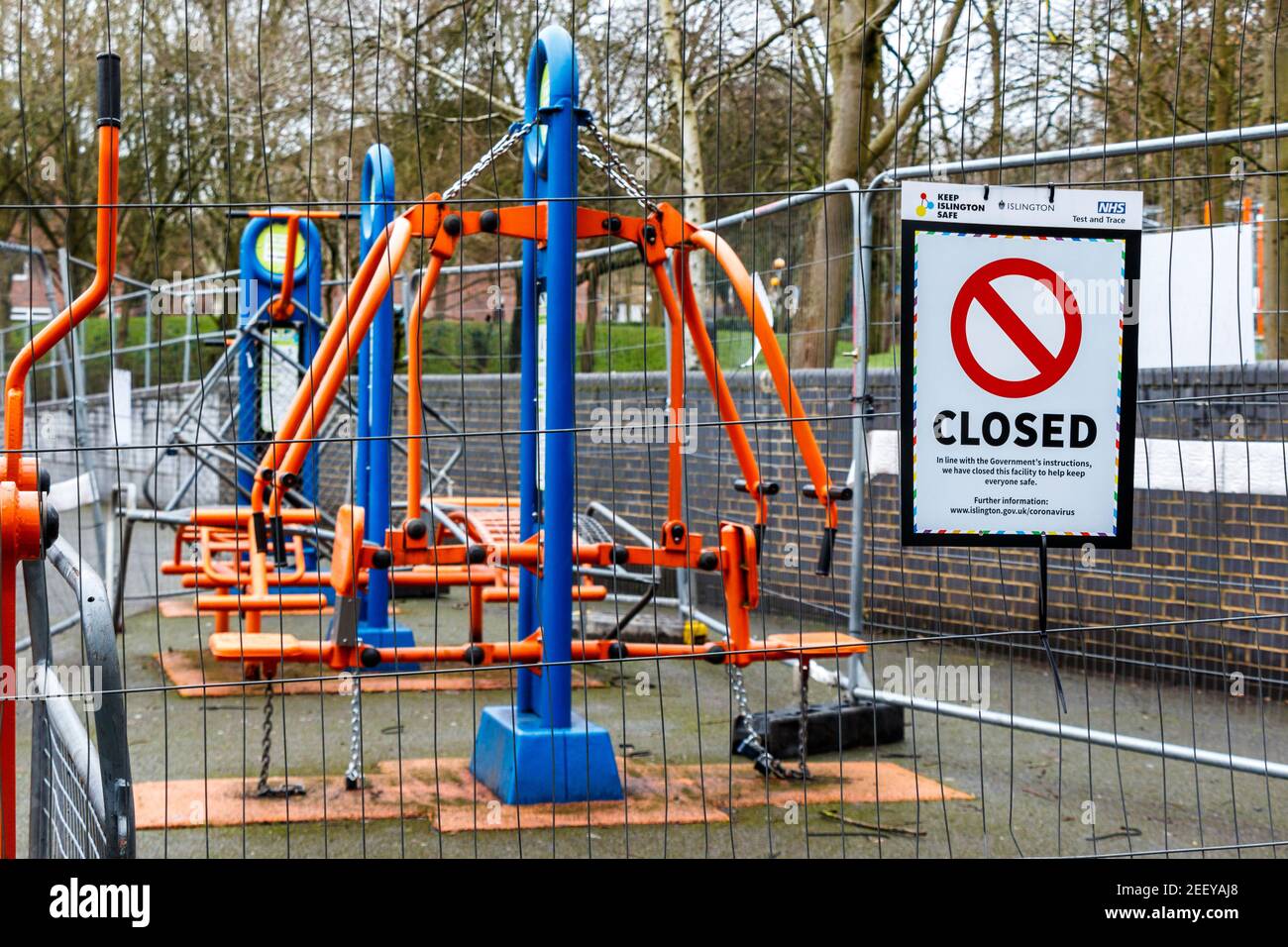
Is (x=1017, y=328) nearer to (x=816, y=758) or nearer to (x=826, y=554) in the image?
(x=826, y=554)

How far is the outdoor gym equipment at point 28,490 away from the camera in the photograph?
2.79 meters

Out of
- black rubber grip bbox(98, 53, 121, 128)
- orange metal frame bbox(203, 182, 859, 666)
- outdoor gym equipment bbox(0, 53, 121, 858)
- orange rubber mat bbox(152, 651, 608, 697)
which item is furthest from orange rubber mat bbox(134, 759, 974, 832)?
black rubber grip bbox(98, 53, 121, 128)

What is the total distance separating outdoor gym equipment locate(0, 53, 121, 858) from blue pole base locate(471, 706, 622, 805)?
2265 millimetres

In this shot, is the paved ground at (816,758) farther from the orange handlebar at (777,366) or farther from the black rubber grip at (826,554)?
the orange handlebar at (777,366)

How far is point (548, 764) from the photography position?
210 inches

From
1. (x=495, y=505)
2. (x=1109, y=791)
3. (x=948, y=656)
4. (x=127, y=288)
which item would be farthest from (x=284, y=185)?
(x=1109, y=791)

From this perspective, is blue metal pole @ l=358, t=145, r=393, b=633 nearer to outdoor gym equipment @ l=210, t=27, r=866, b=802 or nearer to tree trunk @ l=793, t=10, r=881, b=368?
outdoor gym equipment @ l=210, t=27, r=866, b=802

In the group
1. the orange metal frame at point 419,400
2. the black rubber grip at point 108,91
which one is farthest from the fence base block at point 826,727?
the black rubber grip at point 108,91

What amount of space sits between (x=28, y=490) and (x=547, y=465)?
2.34m

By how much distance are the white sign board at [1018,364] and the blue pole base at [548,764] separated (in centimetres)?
205

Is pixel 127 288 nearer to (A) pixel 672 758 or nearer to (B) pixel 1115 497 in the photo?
(A) pixel 672 758

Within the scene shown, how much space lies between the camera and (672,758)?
6.32 m

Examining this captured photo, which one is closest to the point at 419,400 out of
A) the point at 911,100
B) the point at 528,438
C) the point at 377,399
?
the point at 528,438
